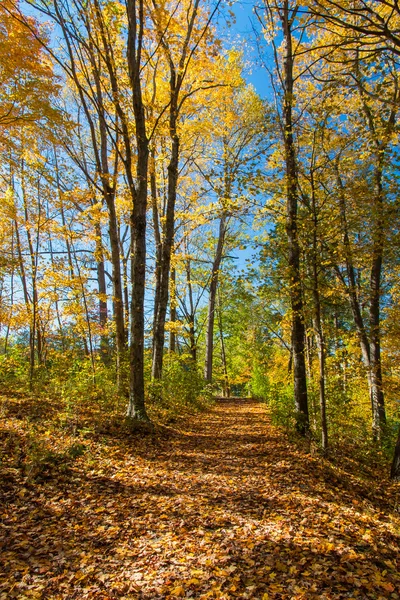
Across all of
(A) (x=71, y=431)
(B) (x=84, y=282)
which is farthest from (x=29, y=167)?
(A) (x=71, y=431)

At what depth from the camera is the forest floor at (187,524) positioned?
2430mm

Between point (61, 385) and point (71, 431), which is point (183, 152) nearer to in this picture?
point (61, 385)

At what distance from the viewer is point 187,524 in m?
3.30

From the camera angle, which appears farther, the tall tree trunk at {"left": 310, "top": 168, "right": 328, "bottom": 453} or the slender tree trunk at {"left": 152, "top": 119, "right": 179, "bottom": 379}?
the slender tree trunk at {"left": 152, "top": 119, "right": 179, "bottom": 379}

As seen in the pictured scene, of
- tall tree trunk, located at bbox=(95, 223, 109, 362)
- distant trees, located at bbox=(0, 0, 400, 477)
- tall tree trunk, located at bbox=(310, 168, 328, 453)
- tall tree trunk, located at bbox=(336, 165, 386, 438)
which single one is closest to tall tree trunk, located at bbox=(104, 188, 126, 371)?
distant trees, located at bbox=(0, 0, 400, 477)

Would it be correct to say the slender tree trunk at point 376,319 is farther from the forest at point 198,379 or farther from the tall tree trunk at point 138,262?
the tall tree trunk at point 138,262

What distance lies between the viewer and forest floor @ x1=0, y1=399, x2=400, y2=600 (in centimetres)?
243

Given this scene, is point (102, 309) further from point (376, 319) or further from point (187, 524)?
point (187, 524)

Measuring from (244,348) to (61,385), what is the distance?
18.8 meters

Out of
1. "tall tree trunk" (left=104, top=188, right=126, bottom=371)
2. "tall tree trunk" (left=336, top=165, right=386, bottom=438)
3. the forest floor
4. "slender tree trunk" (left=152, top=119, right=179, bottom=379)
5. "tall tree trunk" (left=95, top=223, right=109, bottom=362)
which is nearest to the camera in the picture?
the forest floor

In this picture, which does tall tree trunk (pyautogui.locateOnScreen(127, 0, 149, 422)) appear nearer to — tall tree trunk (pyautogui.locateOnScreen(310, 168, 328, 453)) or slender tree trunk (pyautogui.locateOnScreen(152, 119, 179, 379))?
slender tree trunk (pyautogui.locateOnScreen(152, 119, 179, 379))

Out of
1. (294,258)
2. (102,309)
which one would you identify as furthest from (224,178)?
(102,309)

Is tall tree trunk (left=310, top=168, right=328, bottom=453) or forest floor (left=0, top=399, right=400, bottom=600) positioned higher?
→ tall tree trunk (left=310, top=168, right=328, bottom=453)

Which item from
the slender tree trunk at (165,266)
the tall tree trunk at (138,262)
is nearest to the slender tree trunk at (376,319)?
the tall tree trunk at (138,262)
